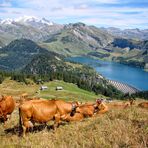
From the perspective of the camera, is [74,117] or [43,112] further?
[74,117]

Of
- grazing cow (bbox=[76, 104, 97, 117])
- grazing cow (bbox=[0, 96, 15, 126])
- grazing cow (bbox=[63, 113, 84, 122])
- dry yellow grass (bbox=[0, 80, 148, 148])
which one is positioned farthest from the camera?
grazing cow (bbox=[76, 104, 97, 117])

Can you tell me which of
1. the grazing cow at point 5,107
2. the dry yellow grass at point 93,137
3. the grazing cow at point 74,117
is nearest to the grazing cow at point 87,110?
the grazing cow at point 74,117

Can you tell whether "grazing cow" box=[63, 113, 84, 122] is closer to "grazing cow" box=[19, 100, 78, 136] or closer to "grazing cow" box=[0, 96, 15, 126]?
"grazing cow" box=[19, 100, 78, 136]

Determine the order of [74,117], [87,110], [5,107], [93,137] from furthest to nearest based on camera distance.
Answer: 1. [87,110]
2. [5,107]
3. [74,117]
4. [93,137]

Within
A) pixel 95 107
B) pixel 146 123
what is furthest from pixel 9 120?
pixel 146 123

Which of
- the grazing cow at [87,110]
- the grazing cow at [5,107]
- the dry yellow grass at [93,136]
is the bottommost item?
the grazing cow at [87,110]

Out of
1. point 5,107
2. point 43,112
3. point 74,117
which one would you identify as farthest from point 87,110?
point 43,112

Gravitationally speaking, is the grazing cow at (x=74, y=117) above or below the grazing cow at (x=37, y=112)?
below

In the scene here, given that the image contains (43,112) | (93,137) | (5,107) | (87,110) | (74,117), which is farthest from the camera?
(87,110)

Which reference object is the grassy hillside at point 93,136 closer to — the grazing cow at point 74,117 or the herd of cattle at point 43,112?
the herd of cattle at point 43,112

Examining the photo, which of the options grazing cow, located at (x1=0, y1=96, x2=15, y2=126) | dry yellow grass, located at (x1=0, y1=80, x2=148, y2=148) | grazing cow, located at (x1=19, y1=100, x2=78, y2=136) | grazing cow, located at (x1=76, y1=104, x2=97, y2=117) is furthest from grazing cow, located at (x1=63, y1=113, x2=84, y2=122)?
grazing cow, located at (x1=0, y1=96, x2=15, y2=126)

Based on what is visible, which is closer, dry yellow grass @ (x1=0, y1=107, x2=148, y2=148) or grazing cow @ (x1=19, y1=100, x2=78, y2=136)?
dry yellow grass @ (x1=0, y1=107, x2=148, y2=148)

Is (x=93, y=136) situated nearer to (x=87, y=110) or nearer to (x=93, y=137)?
(x=93, y=137)

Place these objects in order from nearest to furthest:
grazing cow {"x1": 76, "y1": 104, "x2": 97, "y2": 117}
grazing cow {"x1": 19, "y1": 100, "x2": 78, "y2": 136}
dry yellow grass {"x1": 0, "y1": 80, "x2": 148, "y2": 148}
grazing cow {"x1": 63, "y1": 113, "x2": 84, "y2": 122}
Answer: dry yellow grass {"x1": 0, "y1": 80, "x2": 148, "y2": 148} → grazing cow {"x1": 19, "y1": 100, "x2": 78, "y2": 136} → grazing cow {"x1": 63, "y1": 113, "x2": 84, "y2": 122} → grazing cow {"x1": 76, "y1": 104, "x2": 97, "y2": 117}
